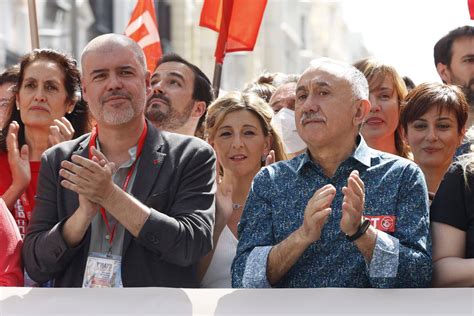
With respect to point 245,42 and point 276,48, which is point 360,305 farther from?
point 276,48

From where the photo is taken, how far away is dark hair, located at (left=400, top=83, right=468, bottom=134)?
16.0 ft

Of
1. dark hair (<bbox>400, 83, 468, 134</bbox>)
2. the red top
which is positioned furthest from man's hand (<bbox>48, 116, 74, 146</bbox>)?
dark hair (<bbox>400, 83, 468, 134</bbox>)

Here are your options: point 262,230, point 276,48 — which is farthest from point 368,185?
point 276,48

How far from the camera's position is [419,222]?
3723mm

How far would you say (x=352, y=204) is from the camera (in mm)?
3543

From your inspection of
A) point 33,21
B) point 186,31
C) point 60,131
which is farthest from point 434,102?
point 186,31

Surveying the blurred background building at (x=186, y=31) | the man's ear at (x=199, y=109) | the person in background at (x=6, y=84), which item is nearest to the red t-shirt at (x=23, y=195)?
the person in background at (x=6, y=84)

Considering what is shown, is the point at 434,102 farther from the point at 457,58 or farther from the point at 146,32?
the point at 146,32

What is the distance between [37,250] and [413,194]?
139 centimetres

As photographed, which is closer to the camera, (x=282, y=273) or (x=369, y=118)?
(x=282, y=273)

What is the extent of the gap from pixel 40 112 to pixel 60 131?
0.23m

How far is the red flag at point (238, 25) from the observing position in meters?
6.17

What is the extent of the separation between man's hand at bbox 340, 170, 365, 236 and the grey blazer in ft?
2.19

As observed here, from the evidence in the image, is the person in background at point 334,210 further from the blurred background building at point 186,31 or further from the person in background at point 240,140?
the blurred background building at point 186,31
